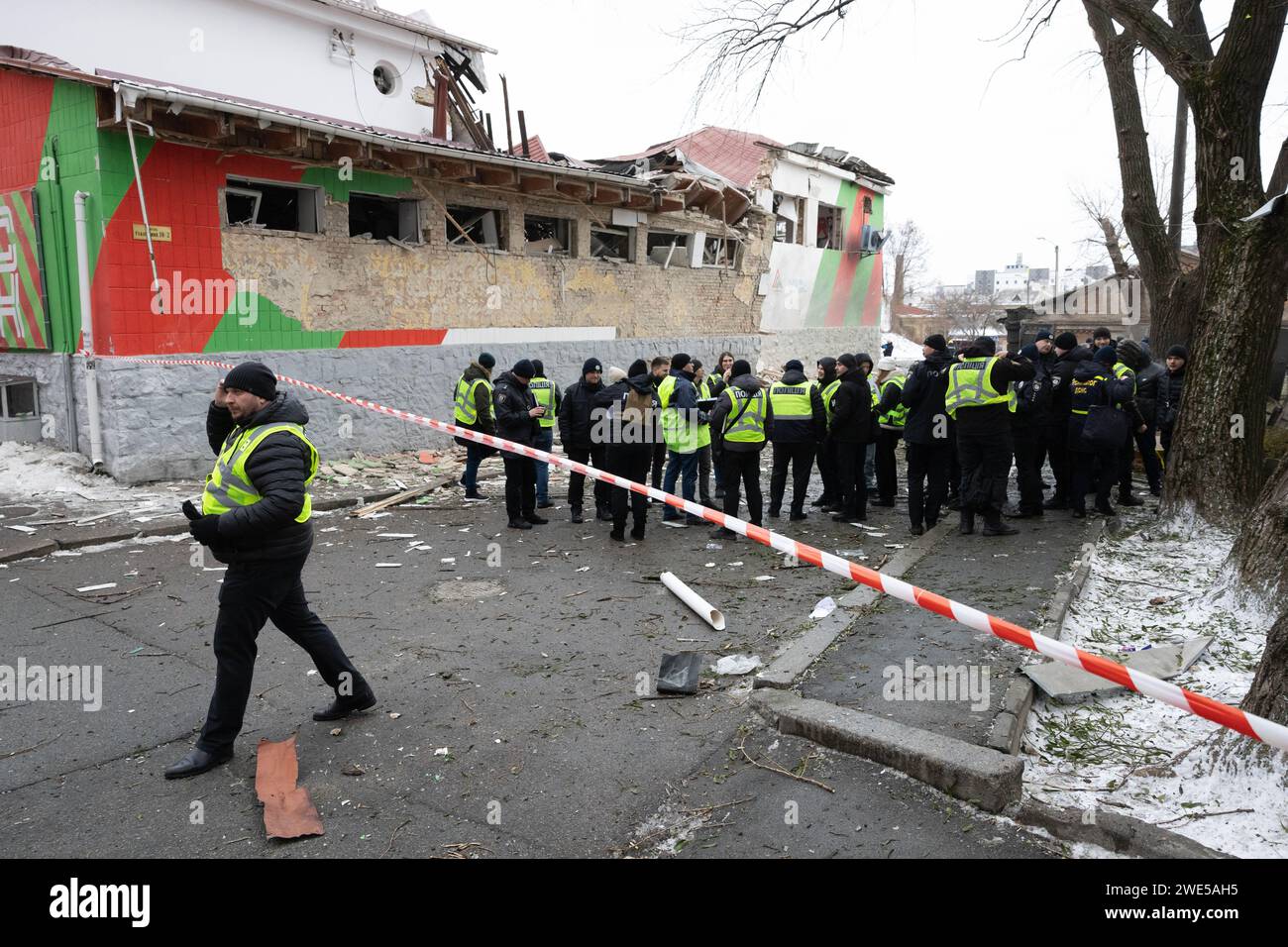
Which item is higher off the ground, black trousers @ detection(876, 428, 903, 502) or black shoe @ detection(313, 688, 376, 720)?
black trousers @ detection(876, 428, 903, 502)

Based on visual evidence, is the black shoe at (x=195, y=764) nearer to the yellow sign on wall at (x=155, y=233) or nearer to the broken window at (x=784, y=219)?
the yellow sign on wall at (x=155, y=233)

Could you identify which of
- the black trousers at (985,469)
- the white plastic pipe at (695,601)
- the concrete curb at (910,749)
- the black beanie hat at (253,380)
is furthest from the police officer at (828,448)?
the black beanie hat at (253,380)

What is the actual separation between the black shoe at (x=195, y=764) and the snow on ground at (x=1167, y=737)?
3.92m

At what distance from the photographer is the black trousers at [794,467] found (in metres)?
9.39

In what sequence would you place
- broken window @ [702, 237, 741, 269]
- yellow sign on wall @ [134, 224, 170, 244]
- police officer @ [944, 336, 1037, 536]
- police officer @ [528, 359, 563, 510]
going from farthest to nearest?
broken window @ [702, 237, 741, 269]
yellow sign on wall @ [134, 224, 170, 244]
police officer @ [528, 359, 563, 510]
police officer @ [944, 336, 1037, 536]

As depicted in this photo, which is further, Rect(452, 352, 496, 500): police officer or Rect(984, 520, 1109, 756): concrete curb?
Rect(452, 352, 496, 500): police officer

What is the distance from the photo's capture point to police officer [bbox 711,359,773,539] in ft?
29.2

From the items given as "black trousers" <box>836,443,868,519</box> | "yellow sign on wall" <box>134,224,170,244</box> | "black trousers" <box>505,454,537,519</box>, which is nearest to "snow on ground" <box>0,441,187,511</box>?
"yellow sign on wall" <box>134,224,170,244</box>

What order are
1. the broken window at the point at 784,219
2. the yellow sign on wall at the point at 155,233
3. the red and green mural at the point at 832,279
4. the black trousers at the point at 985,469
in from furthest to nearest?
1. the red and green mural at the point at 832,279
2. the broken window at the point at 784,219
3. the yellow sign on wall at the point at 155,233
4. the black trousers at the point at 985,469

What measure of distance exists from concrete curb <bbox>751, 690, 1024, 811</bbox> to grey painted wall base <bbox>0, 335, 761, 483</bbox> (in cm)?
930

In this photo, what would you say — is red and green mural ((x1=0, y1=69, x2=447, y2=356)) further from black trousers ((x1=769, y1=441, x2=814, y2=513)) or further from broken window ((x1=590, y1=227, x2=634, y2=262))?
black trousers ((x1=769, y1=441, x2=814, y2=513))

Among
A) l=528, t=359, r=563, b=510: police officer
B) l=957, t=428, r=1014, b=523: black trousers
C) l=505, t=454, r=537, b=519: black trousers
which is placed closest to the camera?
l=957, t=428, r=1014, b=523: black trousers

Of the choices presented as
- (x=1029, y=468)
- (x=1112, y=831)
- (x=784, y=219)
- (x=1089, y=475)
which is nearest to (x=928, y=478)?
(x=1029, y=468)
